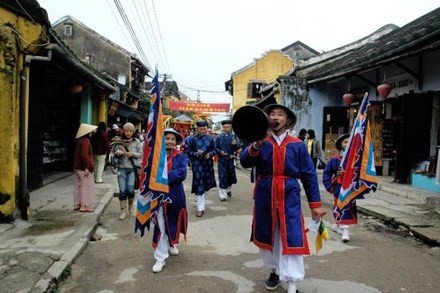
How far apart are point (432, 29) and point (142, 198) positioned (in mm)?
7783

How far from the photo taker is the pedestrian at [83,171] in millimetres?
7398

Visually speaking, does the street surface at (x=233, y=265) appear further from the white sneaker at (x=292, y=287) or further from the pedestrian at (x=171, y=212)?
the white sneaker at (x=292, y=287)

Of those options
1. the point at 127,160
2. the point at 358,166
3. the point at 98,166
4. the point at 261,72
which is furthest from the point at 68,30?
the point at 358,166

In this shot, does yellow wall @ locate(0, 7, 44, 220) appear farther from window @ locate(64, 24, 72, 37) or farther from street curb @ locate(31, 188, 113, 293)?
window @ locate(64, 24, 72, 37)

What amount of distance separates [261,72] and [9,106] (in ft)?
123

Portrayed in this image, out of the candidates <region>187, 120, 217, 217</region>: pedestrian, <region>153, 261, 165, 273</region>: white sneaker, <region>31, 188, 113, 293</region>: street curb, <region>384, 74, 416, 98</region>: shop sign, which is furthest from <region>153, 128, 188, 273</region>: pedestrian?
<region>384, 74, 416, 98</region>: shop sign

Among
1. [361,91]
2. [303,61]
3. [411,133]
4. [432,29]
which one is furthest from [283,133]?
[303,61]

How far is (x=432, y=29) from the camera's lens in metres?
8.84

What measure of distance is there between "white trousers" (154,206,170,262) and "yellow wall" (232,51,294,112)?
37.6 metres

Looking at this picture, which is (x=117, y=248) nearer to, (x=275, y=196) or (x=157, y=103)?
(x=157, y=103)

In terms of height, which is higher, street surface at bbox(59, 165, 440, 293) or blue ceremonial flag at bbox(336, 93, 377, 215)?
blue ceremonial flag at bbox(336, 93, 377, 215)

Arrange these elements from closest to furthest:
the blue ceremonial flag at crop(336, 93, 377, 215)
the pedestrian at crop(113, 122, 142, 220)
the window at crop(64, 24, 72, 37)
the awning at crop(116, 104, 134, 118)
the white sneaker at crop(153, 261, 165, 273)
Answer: the white sneaker at crop(153, 261, 165, 273), the blue ceremonial flag at crop(336, 93, 377, 215), the pedestrian at crop(113, 122, 142, 220), the awning at crop(116, 104, 134, 118), the window at crop(64, 24, 72, 37)

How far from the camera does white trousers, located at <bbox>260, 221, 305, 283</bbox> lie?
3625 millimetres

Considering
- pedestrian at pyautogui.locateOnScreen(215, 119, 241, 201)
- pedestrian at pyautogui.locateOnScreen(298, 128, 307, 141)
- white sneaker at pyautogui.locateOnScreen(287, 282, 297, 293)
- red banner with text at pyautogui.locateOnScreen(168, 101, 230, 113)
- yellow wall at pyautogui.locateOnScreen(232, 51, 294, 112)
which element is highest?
yellow wall at pyautogui.locateOnScreen(232, 51, 294, 112)
